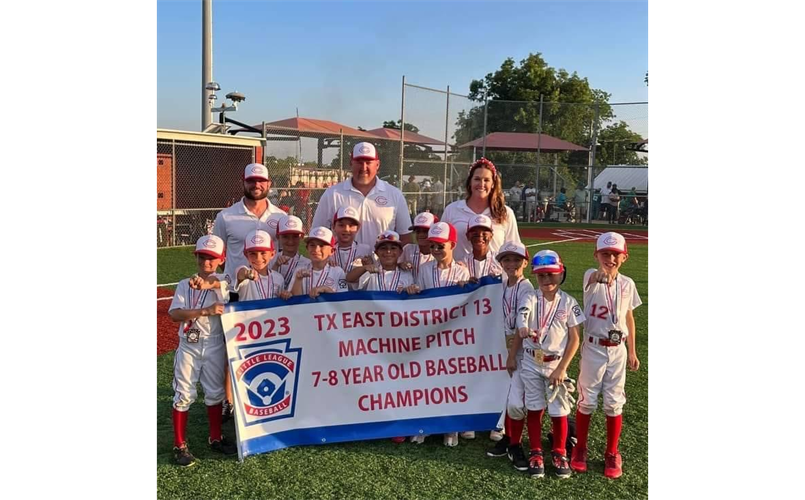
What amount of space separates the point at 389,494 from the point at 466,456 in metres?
0.81

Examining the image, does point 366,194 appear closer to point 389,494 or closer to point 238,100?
point 389,494

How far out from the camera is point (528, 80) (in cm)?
4428

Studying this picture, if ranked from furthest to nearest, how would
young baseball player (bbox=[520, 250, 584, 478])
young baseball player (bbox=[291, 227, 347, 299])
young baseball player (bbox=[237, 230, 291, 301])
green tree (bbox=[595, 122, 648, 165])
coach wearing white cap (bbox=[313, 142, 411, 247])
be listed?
green tree (bbox=[595, 122, 648, 165]) → coach wearing white cap (bbox=[313, 142, 411, 247]) → young baseball player (bbox=[291, 227, 347, 299]) → young baseball player (bbox=[237, 230, 291, 301]) → young baseball player (bbox=[520, 250, 584, 478])

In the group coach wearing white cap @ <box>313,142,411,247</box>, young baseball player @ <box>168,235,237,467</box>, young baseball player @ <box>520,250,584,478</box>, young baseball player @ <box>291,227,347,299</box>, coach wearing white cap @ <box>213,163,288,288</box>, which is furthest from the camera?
coach wearing white cap @ <box>313,142,411,247</box>

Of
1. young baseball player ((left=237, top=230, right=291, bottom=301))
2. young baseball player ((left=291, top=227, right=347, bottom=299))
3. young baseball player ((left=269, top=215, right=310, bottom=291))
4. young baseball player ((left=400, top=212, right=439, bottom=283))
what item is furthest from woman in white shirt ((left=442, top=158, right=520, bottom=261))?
young baseball player ((left=237, top=230, right=291, bottom=301))

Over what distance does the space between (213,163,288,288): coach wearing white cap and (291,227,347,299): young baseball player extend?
2.02ft

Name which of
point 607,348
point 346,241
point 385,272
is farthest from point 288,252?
point 607,348

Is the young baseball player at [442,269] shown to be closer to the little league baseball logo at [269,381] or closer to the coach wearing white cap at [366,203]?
the coach wearing white cap at [366,203]

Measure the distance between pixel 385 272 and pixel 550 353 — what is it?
1.41 meters

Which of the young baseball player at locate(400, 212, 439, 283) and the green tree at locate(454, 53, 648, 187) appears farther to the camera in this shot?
the green tree at locate(454, 53, 648, 187)

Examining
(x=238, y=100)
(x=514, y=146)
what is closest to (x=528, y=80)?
(x=514, y=146)

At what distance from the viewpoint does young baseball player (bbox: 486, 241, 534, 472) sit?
434cm

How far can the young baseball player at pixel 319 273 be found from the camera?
4715mm

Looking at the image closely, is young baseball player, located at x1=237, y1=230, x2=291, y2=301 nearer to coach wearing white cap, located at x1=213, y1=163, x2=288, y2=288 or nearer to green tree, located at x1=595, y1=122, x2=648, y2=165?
coach wearing white cap, located at x1=213, y1=163, x2=288, y2=288
